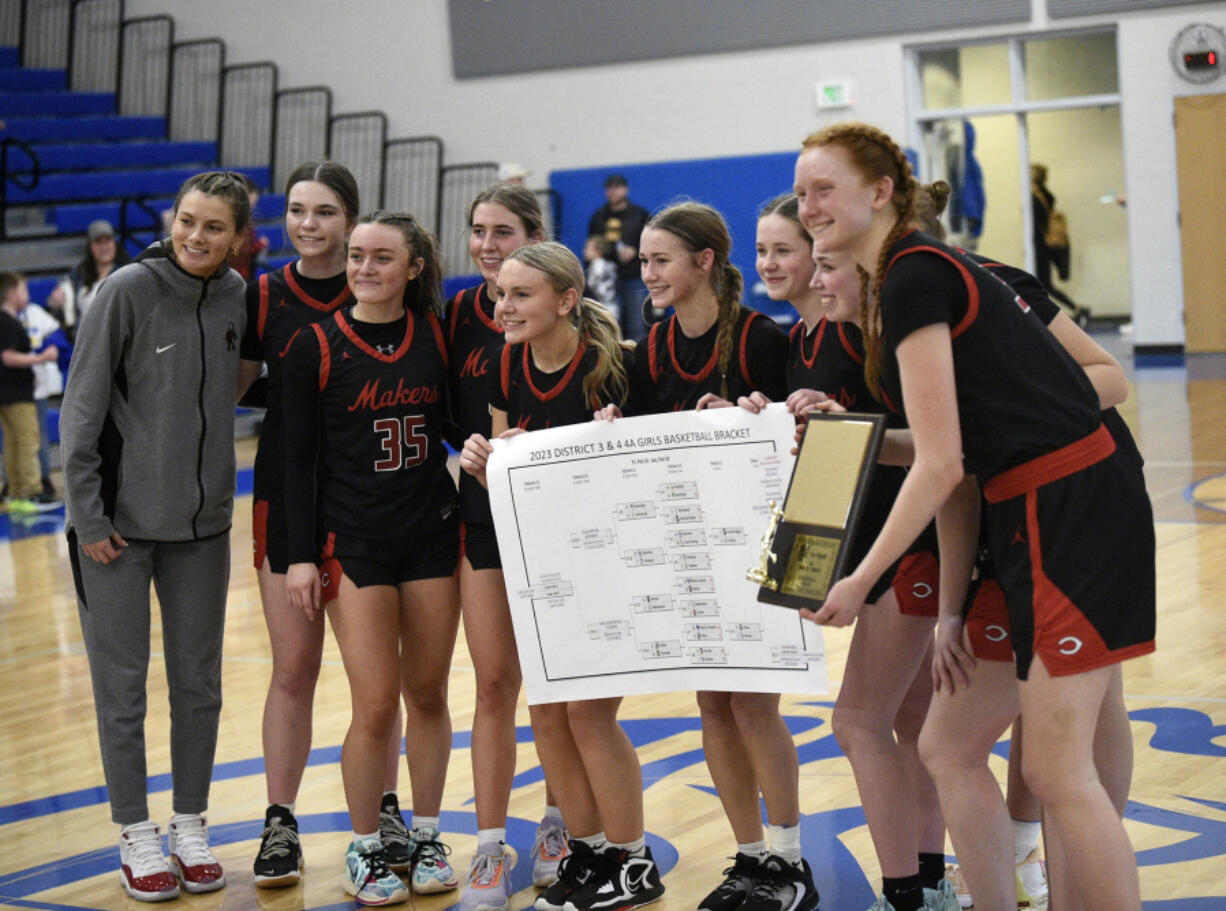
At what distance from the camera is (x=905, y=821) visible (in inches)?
115

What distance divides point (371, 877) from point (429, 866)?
5.6 inches

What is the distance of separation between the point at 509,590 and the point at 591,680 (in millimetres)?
274

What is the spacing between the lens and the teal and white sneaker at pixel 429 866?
11.5ft

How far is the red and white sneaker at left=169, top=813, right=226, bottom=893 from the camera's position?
11.9ft

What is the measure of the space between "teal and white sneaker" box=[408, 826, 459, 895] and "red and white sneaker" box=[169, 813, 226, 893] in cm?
50

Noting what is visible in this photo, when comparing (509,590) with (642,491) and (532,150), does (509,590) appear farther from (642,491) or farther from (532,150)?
(532,150)

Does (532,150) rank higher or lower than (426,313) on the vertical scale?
higher

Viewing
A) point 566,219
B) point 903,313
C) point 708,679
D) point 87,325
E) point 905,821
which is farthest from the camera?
point 566,219

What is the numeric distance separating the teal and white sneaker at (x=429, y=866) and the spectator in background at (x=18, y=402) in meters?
7.52

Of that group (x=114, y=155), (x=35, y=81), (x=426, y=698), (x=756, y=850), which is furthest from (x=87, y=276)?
(x=756, y=850)

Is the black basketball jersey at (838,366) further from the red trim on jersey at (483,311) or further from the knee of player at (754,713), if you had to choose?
the red trim on jersey at (483,311)

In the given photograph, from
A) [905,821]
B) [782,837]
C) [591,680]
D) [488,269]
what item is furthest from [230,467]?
[905,821]

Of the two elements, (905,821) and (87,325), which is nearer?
(905,821)

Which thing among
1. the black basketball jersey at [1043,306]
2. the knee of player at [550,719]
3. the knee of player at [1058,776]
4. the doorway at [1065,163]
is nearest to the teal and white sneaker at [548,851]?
the knee of player at [550,719]
